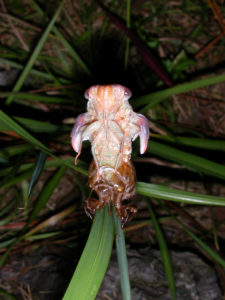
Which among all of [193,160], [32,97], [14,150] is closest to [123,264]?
[193,160]

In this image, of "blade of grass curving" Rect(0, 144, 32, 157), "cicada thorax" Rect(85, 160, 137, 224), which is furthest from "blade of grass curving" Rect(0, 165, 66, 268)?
"cicada thorax" Rect(85, 160, 137, 224)

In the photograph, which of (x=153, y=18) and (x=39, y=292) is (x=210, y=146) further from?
(x=153, y=18)

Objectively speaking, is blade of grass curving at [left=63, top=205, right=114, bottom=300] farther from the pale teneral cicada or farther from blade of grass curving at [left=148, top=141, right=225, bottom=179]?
blade of grass curving at [left=148, top=141, right=225, bottom=179]

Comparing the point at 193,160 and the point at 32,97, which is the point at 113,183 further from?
the point at 32,97

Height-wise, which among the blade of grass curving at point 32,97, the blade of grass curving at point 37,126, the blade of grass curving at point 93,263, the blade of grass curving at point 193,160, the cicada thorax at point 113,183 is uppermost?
the blade of grass curving at point 32,97

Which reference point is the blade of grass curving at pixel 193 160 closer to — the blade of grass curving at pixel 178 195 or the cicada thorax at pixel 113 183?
the blade of grass curving at pixel 178 195

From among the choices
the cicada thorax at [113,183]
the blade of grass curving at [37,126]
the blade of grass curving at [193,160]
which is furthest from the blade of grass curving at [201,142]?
the cicada thorax at [113,183]

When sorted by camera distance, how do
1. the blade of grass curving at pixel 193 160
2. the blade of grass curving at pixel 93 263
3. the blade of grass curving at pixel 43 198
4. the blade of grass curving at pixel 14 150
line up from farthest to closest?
the blade of grass curving at pixel 14 150
the blade of grass curving at pixel 43 198
the blade of grass curving at pixel 193 160
the blade of grass curving at pixel 93 263
